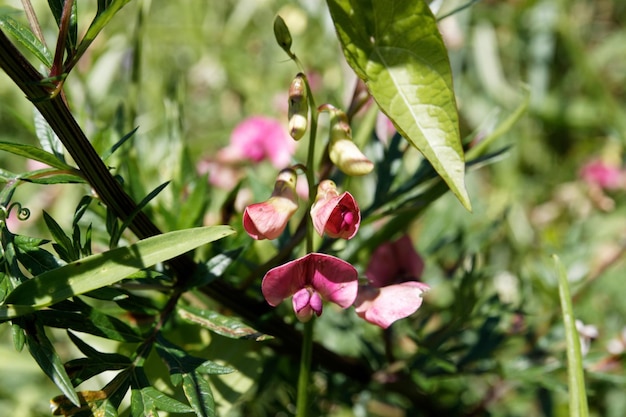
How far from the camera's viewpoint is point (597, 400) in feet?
3.90

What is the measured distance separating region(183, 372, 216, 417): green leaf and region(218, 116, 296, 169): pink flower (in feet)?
2.67

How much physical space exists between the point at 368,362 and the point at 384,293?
27 cm

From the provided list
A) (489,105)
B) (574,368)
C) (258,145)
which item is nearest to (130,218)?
(574,368)

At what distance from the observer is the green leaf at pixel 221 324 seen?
0.51 metres

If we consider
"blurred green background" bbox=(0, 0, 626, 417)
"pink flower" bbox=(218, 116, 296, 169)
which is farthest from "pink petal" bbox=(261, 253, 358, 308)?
"pink flower" bbox=(218, 116, 296, 169)

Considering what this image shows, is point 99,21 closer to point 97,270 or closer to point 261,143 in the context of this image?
point 97,270

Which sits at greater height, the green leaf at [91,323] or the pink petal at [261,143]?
the green leaf at [91,323]

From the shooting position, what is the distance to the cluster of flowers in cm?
49

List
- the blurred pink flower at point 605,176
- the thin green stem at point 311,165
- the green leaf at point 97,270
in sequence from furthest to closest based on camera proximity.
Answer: the blurred pink flower at point 605,176
the thin green stem at point 311,165
the green leaf at point 97,270

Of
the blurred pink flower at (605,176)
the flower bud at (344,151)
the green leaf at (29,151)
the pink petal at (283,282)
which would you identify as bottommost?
the blurred pink flower at (605,176)

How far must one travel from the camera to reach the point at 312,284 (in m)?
0.53

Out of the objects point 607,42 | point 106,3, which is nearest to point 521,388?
point 106,3

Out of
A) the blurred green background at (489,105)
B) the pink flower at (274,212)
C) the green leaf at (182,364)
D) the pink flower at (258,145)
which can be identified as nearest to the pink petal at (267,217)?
the pink flower at (274,212)

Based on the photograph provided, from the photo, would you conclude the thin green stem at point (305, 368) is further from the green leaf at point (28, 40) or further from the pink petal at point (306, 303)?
the green leaf at point (28, 40)
